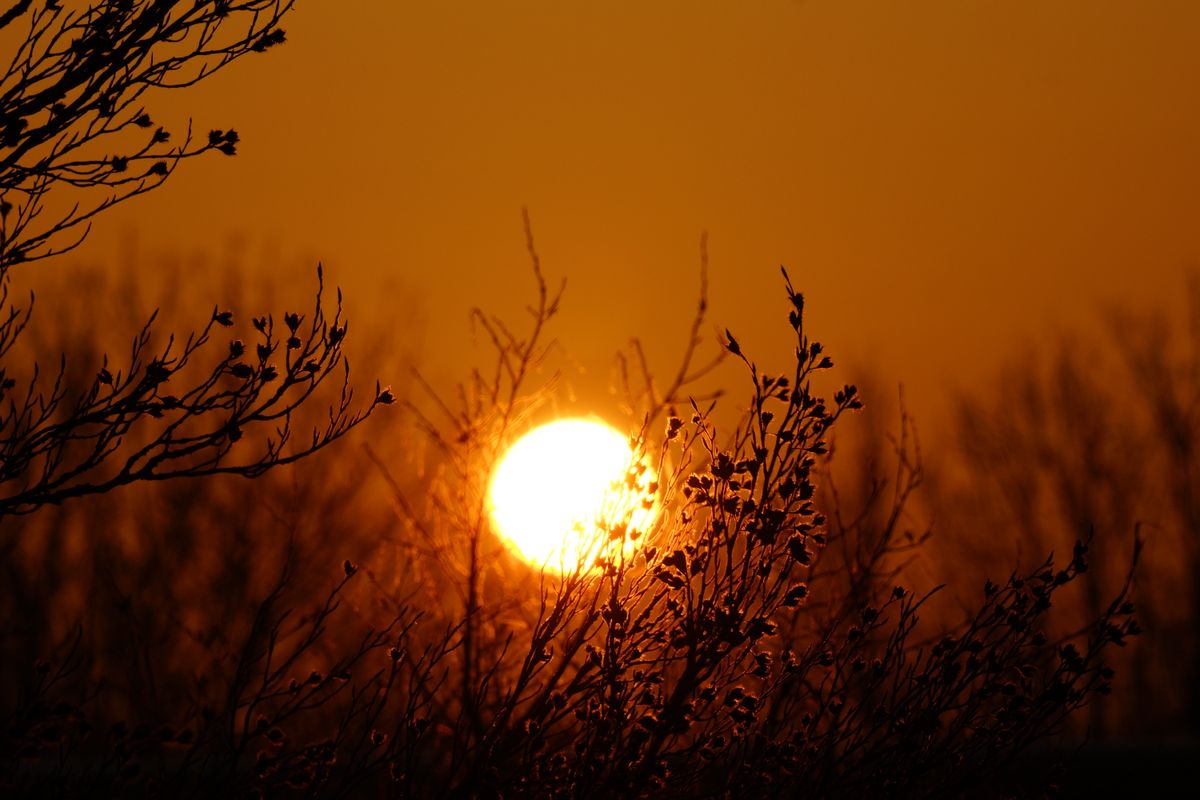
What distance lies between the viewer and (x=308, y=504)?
2139 centimetres

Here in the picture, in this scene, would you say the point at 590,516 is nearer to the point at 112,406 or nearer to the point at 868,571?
the point at 112,406

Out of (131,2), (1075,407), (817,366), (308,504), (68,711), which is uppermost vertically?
(1075,407)

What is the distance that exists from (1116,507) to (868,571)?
24.3 m

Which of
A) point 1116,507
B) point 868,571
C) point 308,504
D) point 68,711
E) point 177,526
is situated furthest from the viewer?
point 1116,507

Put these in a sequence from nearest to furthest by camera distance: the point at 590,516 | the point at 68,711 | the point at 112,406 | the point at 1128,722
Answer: the point at 68,711, the point at 112,406, the point at 590,516, the point at 1128,722

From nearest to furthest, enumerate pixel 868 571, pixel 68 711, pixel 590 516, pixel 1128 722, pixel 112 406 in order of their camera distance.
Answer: pixel 68 711 → pixel 112 406 → pixel 590 516 → pixel 868 571 → pixel 1128 722

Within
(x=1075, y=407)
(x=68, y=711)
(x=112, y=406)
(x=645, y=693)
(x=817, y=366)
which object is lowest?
(x=68, y=711)

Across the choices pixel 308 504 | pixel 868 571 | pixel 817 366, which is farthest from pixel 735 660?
pixel 308 504

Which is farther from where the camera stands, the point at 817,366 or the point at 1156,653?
the point at 1156,653

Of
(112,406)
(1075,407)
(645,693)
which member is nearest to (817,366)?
(645,693)

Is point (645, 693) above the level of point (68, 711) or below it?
A: above

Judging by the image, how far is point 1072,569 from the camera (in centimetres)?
512

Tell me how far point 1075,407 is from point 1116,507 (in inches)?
92.6

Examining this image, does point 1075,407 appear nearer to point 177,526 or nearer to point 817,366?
point 177,526
